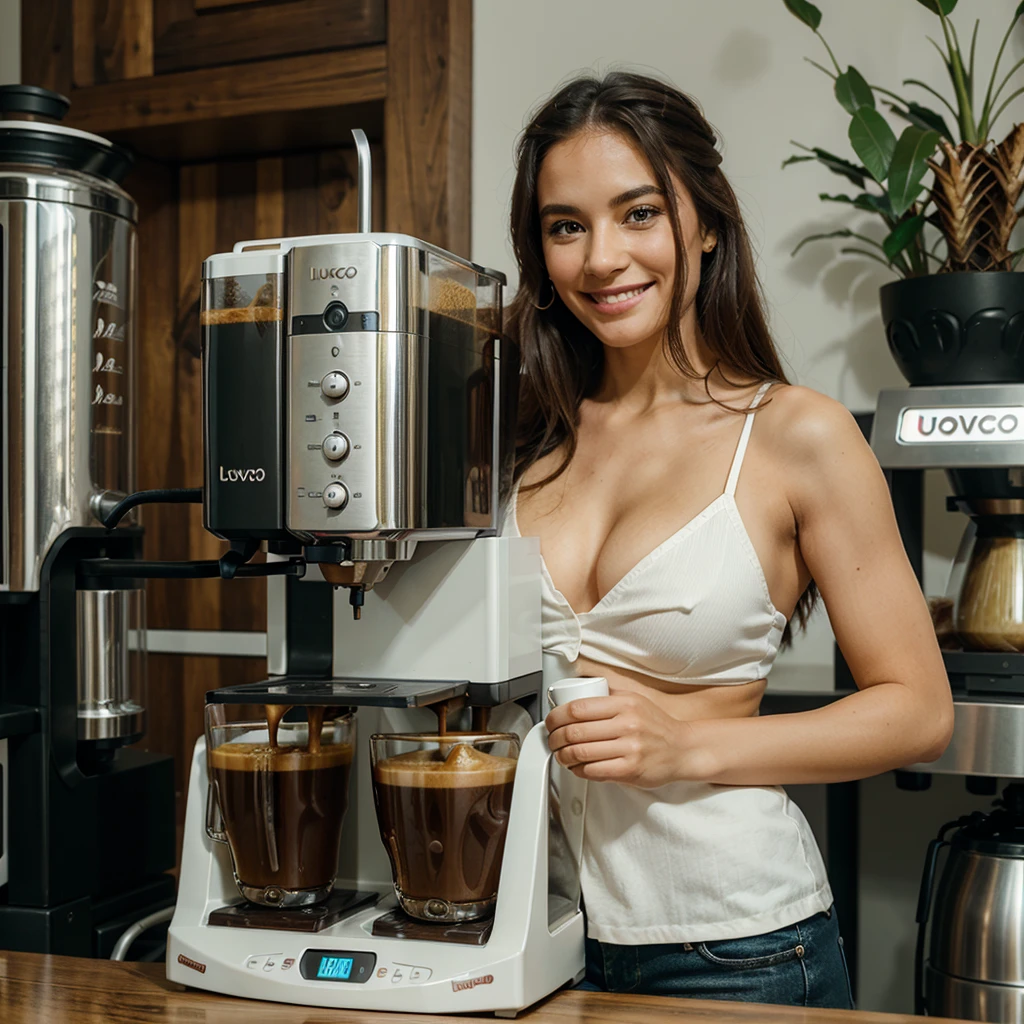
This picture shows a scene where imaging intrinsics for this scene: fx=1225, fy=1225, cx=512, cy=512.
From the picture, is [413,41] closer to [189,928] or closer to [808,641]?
[808,641]

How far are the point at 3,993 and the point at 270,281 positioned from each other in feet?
1.99

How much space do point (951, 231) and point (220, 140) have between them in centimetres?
147

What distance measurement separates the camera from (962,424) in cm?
141

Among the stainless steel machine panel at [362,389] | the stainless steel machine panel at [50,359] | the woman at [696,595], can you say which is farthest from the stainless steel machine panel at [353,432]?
the stainless steel machine panel at [50,359]

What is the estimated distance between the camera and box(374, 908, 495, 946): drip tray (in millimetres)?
943

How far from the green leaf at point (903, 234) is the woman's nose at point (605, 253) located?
1.94 feet

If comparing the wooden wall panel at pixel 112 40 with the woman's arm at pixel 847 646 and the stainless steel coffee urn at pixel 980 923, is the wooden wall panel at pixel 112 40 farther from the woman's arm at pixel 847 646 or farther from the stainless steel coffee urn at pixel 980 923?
the stainless steel coffee urn at pixel 980 923

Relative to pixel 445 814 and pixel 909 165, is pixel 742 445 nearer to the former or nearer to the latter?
pixel 445 814

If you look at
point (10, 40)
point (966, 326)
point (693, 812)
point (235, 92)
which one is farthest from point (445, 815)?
point (10, 40)

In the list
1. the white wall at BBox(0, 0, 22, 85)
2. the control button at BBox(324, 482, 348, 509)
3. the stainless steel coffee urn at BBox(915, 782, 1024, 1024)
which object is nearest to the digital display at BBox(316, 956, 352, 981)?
the control button at BBox(324, 482, 348, 509)

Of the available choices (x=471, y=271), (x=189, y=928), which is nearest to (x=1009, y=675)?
(x=471, y=271)

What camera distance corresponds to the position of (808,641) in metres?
1.95

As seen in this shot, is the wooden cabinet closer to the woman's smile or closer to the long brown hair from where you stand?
the long brown hair

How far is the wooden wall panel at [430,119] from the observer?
209cm
